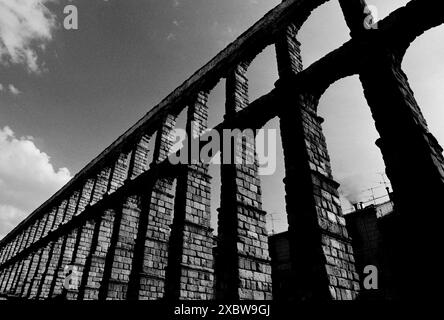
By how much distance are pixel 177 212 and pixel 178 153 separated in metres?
1.91

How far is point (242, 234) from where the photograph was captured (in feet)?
19.7

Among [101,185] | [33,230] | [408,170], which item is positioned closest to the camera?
[408,170]

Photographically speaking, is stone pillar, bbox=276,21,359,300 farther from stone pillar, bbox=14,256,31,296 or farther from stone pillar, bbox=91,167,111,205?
stone pillar, bbox=14,256,31,296

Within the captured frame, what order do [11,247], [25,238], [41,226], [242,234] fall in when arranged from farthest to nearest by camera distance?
1. [11,247]
2. [25,238]
3. [41,226]
4. [242,234]

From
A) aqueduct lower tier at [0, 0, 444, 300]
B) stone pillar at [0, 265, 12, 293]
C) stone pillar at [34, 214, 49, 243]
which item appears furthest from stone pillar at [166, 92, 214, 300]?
stone pillar at [0, 265, 12, 293]

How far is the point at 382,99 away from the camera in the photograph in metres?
4.80

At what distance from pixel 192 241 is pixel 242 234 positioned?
1547 mm

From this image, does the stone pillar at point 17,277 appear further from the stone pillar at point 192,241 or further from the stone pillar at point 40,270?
the stone pillar at point 192,241

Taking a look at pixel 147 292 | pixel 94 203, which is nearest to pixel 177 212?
pixel 147 292

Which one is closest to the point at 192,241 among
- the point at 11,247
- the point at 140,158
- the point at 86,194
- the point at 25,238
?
the point at 140,158

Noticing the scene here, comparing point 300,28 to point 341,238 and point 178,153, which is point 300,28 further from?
point 341,238

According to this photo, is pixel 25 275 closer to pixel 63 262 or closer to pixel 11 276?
pixel 11 276

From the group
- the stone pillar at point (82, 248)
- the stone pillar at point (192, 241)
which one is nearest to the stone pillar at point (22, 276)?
the stone pillar at point (82, 248)

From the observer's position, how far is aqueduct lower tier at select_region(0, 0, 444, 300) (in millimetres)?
4121
